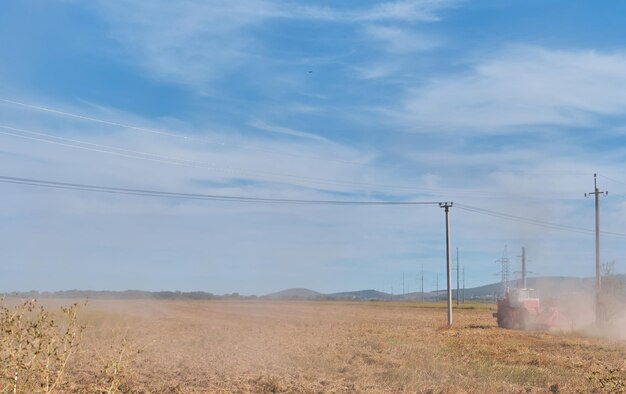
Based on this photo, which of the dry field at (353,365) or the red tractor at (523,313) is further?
the red tractor at (523,313)

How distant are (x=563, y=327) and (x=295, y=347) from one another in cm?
2700

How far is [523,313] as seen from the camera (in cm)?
4697

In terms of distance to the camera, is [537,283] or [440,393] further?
[537,283]

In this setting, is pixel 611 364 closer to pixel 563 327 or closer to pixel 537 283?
pixel 563 327

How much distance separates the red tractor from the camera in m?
46.6

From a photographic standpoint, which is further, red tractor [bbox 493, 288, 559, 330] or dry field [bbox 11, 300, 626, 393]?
red tractor [bbox 493, 288, 559, 330]

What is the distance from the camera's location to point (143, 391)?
54.3ft

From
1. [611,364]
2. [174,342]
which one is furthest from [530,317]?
[174,342]

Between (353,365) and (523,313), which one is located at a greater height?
(353,365)

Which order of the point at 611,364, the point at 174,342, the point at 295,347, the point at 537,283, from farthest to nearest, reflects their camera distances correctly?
the point at 537,283
the point at 174,342
the point at 295,347
the point at 611,364

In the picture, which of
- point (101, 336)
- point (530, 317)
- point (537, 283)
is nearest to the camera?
point (101, 336)

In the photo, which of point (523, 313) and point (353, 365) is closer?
point (353, 365)

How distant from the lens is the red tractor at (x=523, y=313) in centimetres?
A: 4656

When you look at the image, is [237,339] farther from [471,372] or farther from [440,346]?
[471,372]
